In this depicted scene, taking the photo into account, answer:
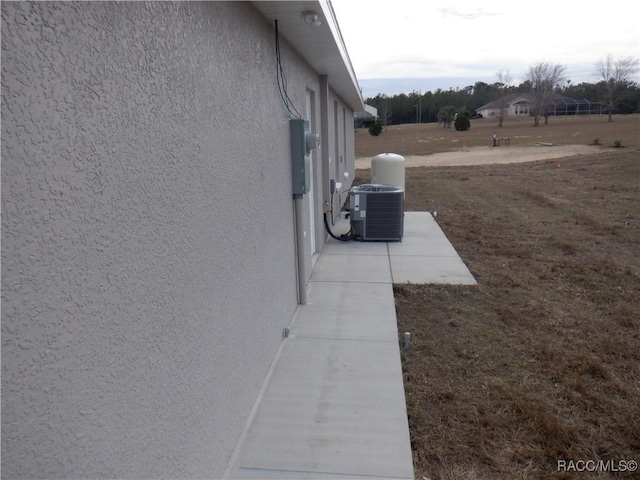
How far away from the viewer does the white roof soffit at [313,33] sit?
12.1 feet

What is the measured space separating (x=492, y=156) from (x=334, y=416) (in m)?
30.2

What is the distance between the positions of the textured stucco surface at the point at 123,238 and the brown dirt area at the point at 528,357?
1.57 metres

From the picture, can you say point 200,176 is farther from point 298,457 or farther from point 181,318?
point 298,457

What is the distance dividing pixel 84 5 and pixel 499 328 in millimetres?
4787

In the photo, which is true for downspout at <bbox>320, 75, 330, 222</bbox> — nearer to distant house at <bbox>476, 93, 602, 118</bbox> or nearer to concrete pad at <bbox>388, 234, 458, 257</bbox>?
concrete pad at <bbox>388, 234, 458, 257</bbox>

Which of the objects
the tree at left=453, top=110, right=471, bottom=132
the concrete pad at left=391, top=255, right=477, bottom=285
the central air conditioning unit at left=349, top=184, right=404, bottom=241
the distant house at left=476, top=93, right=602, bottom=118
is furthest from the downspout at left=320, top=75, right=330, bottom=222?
the distant house at left=476, top=93, right=602, bottom=118

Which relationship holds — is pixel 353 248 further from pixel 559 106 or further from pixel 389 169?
pixel 559 106

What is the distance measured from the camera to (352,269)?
23.5ft

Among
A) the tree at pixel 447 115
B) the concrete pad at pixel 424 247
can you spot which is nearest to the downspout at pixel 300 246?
the concrete pad at pixel 424 247

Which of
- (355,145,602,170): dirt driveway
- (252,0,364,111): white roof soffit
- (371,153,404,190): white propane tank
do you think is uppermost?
(252,0,364,111): white roof soffit

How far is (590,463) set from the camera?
10.3ft

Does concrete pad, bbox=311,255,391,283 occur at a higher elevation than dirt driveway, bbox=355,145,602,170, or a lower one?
lower

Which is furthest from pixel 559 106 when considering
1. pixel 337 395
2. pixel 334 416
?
pixel 334 416

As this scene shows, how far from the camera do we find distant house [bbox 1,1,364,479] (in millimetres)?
1269
